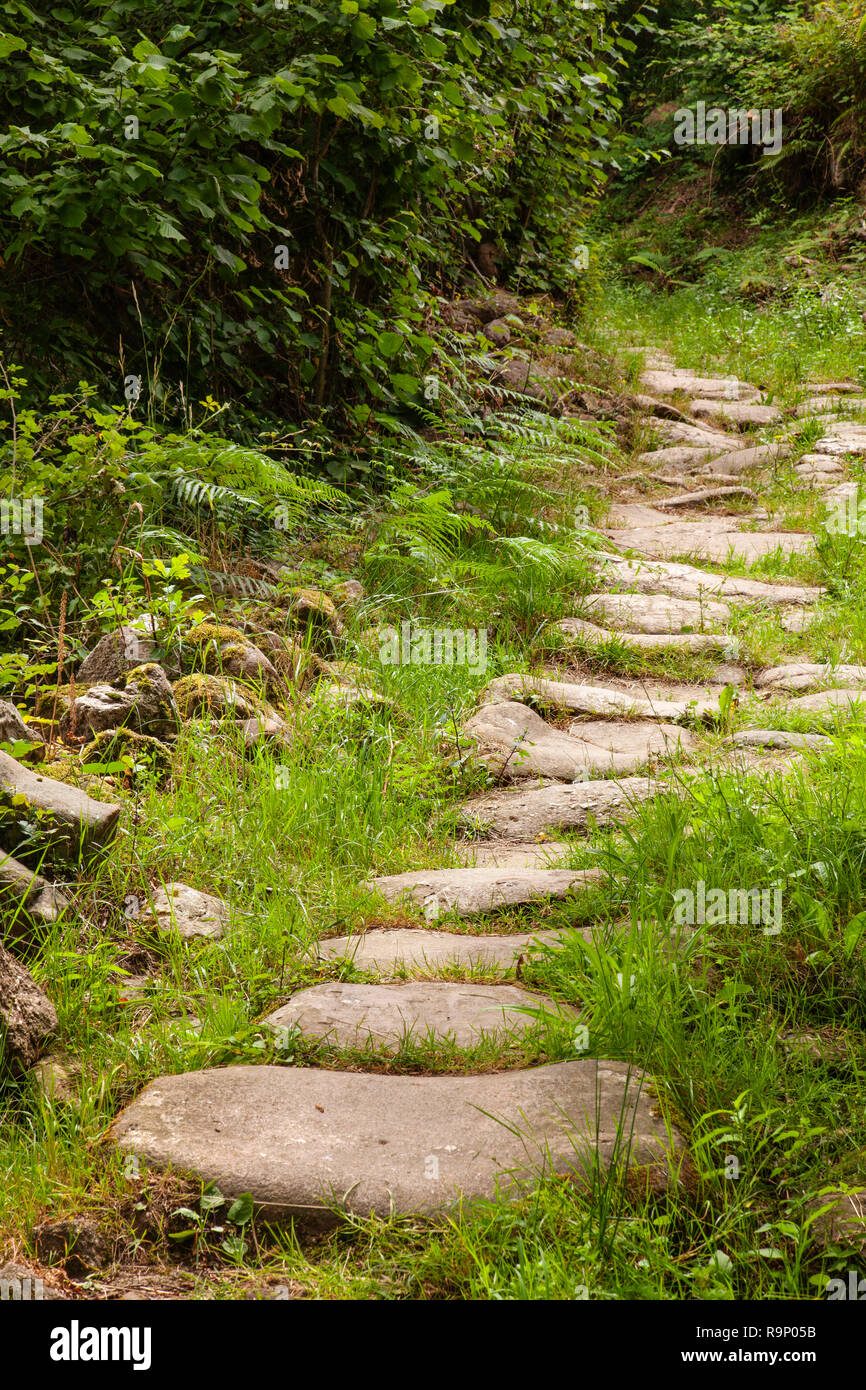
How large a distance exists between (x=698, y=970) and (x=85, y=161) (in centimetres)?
466

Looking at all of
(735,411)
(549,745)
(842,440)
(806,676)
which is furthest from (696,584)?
(735,411)

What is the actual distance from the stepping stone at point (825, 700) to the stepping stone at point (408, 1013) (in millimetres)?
2029

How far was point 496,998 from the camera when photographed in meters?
2.61

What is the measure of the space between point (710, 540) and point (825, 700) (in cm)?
287

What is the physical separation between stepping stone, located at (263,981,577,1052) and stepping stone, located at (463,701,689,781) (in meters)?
1.40

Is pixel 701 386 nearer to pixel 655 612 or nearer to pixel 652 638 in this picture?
pixel 655 612

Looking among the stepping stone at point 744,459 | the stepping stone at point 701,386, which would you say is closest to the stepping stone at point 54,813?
the stepping stone at point 744,459

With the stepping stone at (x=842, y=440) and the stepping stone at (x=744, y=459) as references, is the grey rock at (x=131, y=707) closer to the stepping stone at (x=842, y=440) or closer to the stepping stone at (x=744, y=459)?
the stepping stone at (x=744, y=459)

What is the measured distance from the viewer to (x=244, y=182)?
5.20 meters

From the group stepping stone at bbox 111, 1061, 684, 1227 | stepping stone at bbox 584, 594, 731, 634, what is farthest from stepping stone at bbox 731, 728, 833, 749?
stepping stone at bbox 111, 1061, 684, 1227

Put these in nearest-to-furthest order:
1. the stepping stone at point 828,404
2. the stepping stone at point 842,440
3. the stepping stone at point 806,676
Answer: the stepping stone at point 806,676, the stepping stone at point 842,440, the stepping stone at point 828,404

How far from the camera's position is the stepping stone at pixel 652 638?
5.06 metres

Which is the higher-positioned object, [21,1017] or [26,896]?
[26,896]
